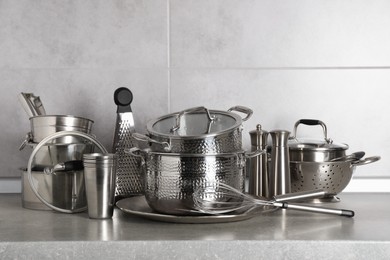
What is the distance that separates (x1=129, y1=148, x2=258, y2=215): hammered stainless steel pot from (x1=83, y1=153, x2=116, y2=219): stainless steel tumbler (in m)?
0.07

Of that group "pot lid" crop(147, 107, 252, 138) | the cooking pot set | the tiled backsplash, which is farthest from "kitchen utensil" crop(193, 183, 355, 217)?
the tiled backsplash

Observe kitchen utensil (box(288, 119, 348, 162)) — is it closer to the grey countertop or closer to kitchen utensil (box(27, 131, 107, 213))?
the grey countertop

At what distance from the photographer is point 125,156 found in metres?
1.28

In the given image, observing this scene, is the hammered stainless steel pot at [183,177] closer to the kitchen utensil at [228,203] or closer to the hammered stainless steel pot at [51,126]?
the kitchen utensil at [228,203]

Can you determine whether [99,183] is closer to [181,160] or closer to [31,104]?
[181,160]

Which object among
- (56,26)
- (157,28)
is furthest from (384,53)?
(56,26)

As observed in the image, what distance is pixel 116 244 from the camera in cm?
91

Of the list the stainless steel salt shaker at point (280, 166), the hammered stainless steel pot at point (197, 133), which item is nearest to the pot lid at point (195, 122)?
the hammered stainless steel pot at point (197, 133)

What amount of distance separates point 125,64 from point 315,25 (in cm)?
48

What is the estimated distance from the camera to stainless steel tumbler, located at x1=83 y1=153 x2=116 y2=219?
1090 mm

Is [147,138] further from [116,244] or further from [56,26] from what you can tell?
[56,26]

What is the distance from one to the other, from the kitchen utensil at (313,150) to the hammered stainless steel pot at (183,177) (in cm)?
25

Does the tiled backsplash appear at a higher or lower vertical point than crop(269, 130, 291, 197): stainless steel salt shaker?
higher

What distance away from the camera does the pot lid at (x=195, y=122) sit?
1.17 meters
